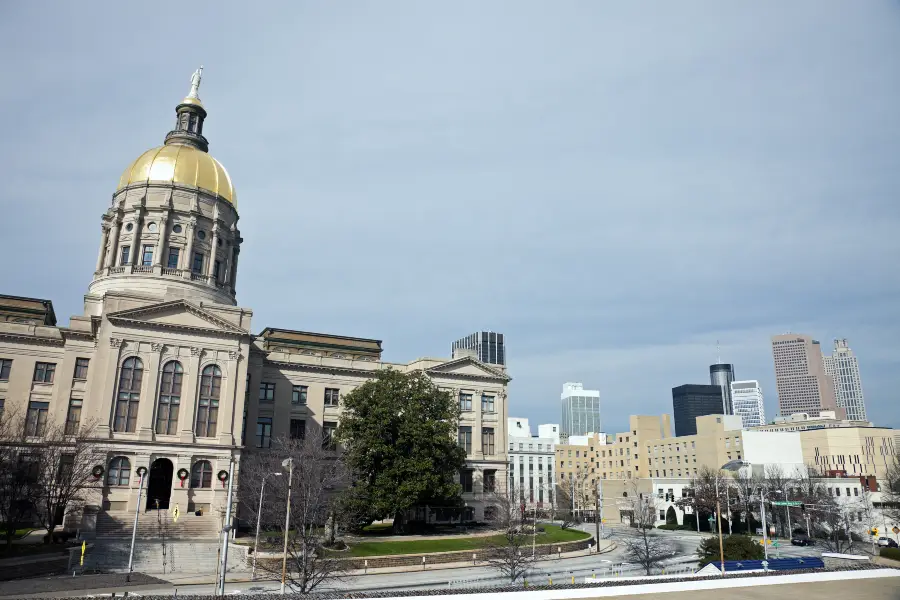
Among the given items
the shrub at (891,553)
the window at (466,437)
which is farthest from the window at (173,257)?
the shrub at (891,553)

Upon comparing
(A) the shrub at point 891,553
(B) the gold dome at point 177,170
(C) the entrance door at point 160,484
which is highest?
(B) the gold dome at point 177,170

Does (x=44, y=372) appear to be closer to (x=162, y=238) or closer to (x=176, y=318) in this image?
(x=176, y=318)

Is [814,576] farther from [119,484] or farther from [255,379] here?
[255,379]

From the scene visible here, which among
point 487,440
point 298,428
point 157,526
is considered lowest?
point 157,526

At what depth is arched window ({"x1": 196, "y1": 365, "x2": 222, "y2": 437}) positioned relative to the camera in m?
65.6

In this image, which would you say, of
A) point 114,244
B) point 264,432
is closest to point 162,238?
Answer: point 114,244

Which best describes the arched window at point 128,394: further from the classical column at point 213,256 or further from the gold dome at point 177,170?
the gold dome at point 177,170

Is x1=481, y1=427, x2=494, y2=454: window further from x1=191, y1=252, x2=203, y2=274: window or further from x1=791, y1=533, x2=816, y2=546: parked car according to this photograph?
x1=191, y1=252, x2=203, y2=274: window

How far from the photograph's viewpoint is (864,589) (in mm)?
33562

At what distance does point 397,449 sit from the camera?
64375mm

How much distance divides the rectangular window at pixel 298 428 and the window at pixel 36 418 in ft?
80.4

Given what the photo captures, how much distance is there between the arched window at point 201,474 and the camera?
2496 inches

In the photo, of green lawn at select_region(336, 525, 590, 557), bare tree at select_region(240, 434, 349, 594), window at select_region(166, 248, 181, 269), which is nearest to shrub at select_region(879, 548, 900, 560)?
green lawn at select_region(336, 525, 590, 557)

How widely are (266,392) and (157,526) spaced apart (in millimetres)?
23043
